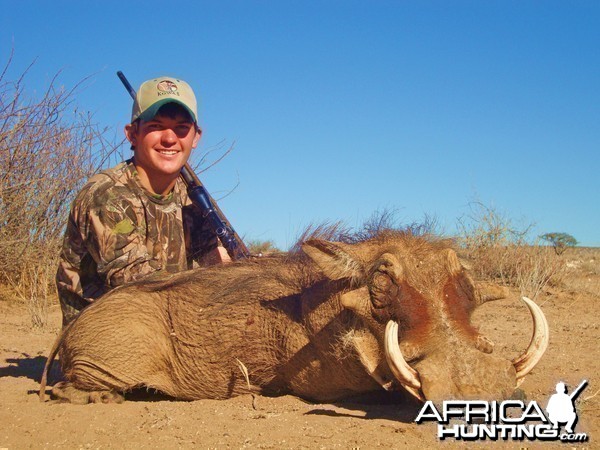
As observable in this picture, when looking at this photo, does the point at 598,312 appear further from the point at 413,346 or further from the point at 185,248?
the point at 413,346

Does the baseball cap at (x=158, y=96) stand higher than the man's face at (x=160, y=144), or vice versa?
the baseball cap at (x=158, y=96)

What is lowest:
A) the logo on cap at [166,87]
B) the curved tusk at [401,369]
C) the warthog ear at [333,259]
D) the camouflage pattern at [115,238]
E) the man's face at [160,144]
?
the curved tusk at [401,369]

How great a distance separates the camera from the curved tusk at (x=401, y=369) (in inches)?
116

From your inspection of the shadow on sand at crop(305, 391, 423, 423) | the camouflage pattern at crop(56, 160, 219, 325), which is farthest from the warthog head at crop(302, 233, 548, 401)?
the camouflage pattern at crop(56, 160, 219, 325)

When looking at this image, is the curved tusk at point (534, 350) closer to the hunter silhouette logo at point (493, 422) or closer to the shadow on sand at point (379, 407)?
the hunter silhouette logo at point (493, 422)

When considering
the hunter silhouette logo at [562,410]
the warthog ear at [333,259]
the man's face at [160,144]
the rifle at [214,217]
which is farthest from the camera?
the rifle at [214,217]

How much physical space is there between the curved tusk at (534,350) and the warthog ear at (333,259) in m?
0.89

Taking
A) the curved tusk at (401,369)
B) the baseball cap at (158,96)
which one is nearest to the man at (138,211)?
the baseball cap at (158,96)

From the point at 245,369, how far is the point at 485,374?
5.13ft

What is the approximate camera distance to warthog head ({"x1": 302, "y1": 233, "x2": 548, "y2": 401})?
291 cm

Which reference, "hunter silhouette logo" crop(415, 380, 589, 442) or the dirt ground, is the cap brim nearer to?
the dirt ground

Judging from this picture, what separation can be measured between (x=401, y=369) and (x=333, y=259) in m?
0.90

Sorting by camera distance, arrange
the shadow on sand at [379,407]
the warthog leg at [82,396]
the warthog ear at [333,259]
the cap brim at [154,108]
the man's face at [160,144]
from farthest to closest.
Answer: the man's face at [160,144] < the cap brim at [154,108] < the warthog leg at [82,396] < the warthog ear at [333,259] < the shadow on sand at [379,407]

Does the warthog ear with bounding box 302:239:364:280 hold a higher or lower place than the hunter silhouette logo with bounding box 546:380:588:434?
higher
